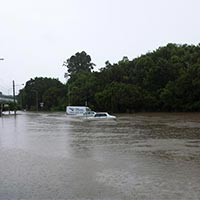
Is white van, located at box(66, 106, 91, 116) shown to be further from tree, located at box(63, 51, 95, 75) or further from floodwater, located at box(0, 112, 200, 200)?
tree, located at box(63, 51, 95, 75)

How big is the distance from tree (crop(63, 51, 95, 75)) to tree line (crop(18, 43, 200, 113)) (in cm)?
4079

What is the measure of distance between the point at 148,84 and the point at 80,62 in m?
66.2

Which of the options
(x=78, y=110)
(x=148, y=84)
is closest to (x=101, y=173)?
(x=78, y=110)

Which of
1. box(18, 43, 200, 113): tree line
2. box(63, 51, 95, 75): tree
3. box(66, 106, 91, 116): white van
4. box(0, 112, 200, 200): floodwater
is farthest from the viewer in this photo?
box(63, 51, 95, 75): tree

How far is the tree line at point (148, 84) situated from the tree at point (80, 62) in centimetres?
4079

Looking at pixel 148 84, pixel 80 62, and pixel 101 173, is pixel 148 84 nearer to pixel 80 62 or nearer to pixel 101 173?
pixel 80 62

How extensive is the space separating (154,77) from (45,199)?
78.5 meters

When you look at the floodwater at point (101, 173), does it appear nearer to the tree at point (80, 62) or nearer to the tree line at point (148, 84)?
the tree line at point (148, 84)

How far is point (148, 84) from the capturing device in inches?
3406

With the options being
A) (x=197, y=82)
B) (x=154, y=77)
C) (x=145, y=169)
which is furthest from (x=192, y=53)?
(x=145, y=169)

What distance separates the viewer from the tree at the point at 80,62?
487ft

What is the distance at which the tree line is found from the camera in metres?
78.0

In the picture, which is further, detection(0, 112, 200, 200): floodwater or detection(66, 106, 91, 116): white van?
detection(66, 106, 91, 116): white van

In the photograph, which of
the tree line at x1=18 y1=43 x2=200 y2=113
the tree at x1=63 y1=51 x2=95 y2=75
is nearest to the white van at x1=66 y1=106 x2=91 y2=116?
the tree line at x1=18 y1=43 x2=200 y2=113
